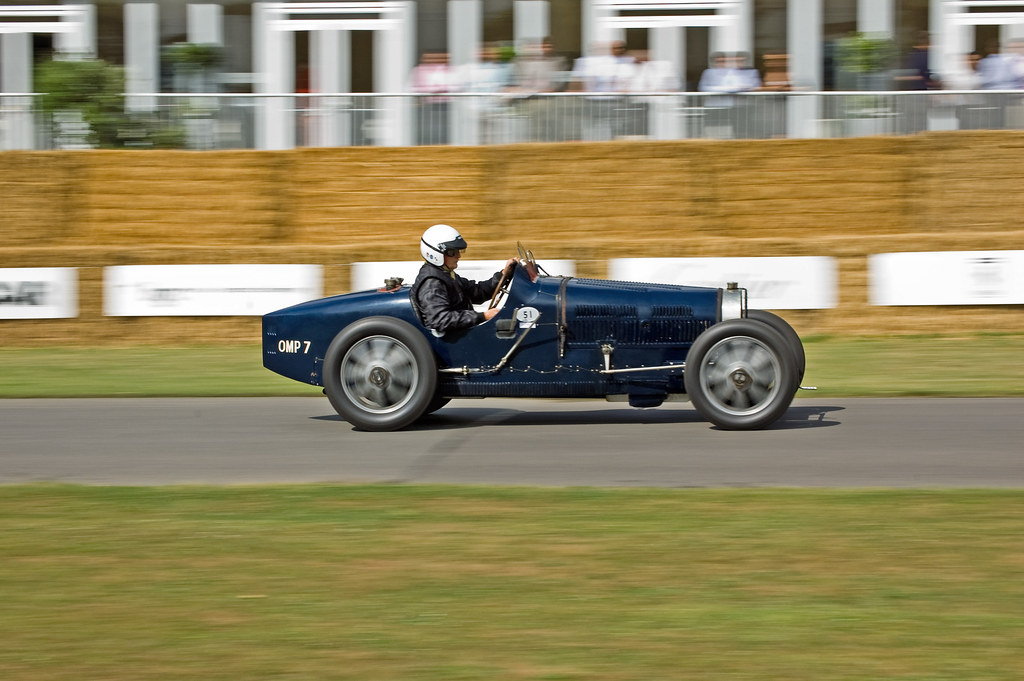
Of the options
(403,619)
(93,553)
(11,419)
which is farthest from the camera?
(11,419)

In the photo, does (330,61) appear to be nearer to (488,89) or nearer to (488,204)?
(488,89)

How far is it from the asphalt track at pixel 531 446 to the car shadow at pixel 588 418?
0.6 inches

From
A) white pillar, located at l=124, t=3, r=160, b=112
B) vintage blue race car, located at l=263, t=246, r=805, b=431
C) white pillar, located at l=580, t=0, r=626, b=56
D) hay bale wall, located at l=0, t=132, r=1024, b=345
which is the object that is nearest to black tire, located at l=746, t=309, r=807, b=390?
vintage blue race car, located at l=263, t=246, r=805, b=431

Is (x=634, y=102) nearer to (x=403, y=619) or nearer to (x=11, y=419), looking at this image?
Result: (x=11, y=419)

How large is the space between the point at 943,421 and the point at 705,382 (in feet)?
5.60

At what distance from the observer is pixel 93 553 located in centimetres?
536

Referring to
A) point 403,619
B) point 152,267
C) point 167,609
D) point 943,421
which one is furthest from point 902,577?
point 152,267

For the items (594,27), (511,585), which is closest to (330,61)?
(594,27)

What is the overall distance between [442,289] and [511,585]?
13.1ft

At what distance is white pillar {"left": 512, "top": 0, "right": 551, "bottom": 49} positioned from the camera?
19844mm

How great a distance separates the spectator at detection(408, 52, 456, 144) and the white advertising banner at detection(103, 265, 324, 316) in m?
2.69

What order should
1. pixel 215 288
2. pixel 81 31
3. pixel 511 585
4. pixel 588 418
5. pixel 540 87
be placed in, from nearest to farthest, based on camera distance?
1. pixel 511 585
2. pixel 588 418
3. pixel 215 288
4. pixel 540 87
5. pixel 81 31

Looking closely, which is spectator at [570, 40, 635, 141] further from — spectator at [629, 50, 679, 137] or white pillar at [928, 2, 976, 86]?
white pillar at [928, 2, 976, 86]

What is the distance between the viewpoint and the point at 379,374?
336 inches
